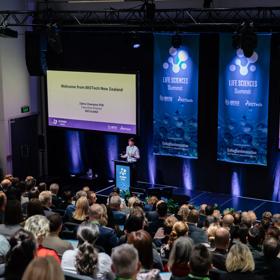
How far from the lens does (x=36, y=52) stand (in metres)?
12.5

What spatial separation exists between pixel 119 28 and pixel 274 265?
8.65 meters

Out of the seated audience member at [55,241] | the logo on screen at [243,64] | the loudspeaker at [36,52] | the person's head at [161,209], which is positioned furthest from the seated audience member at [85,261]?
the loudspeaker at [36,52]

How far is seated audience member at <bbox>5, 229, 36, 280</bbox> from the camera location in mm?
3166

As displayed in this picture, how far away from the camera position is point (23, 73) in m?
13.0

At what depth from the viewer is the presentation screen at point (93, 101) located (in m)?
12.1

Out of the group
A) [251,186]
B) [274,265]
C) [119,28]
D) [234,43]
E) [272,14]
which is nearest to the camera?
[274,265]

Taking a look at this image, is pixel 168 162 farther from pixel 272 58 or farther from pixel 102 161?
pixel 272 58

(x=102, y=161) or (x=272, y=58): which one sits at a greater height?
(x=272, y=58)

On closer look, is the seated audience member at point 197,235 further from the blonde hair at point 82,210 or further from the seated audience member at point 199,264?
the seated audience member at point 199,264

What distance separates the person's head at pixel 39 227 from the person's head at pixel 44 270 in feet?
5.03

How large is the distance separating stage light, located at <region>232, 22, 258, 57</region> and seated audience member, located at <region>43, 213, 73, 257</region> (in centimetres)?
590

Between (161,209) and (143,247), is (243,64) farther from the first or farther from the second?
(143,247)

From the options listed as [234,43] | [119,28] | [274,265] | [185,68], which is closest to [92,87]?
[119,28]

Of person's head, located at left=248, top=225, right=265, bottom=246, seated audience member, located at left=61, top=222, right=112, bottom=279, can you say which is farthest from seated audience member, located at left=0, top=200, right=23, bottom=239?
person's head, located at left=248, top=225, right=265, bottom=246
